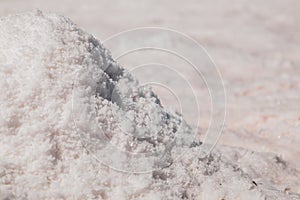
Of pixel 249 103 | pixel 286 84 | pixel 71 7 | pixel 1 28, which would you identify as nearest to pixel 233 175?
pixel 1 28

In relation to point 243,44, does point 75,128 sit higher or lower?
lower

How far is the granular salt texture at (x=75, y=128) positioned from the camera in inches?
52.1

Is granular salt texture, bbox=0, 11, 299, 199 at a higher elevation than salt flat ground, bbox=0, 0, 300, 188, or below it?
below

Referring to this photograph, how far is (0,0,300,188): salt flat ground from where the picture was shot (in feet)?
7.68

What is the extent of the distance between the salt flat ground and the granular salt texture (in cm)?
66

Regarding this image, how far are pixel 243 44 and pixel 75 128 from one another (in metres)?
2.67

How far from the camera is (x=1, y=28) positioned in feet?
5.09

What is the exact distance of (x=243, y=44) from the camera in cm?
390

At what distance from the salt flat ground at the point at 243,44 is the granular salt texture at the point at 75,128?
26.0 inches

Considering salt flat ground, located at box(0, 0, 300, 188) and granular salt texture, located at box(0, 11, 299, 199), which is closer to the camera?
granular salt texture, located at box(0, 11, 299, 199)

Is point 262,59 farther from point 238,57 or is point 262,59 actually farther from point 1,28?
point 1,28

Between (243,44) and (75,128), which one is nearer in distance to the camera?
(75,128)

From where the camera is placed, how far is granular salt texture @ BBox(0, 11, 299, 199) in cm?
132

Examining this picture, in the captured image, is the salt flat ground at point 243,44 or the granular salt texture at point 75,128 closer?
the granular salt texture at point 75,128
